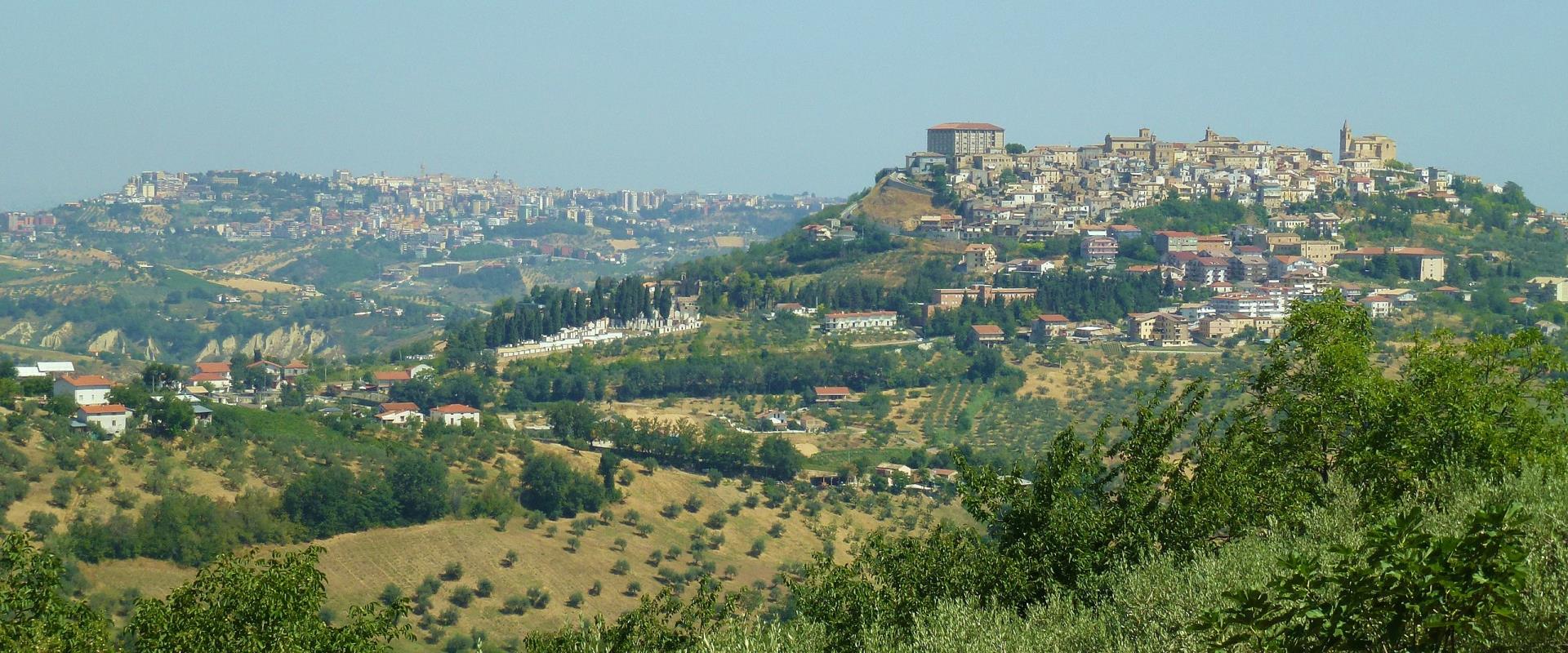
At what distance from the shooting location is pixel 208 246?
153m

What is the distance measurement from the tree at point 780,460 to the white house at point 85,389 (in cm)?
1775

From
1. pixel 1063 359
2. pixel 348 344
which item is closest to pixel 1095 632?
pixel 1063 359

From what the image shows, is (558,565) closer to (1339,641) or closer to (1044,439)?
(1044,439)

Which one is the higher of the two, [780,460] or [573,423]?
[573,423]

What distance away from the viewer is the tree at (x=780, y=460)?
4334 cm

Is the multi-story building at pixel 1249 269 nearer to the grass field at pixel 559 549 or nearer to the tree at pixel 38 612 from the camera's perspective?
the grass field at pixel 559 549

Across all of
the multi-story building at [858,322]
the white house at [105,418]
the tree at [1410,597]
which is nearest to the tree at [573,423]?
the white house at [105,418]

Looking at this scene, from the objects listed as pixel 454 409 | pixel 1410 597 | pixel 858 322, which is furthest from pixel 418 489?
pixel 1410 597

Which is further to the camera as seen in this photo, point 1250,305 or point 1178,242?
point 1178,242

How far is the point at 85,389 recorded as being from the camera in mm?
43844

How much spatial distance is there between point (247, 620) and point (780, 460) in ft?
111

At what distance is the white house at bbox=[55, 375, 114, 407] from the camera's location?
42250 mm

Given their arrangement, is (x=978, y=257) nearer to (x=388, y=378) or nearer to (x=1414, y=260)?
(x=1414, y=260)

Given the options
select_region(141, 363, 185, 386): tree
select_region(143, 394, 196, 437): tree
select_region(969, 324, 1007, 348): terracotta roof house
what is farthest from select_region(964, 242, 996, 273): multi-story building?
select_region(143, 394, 196, 437): tree
